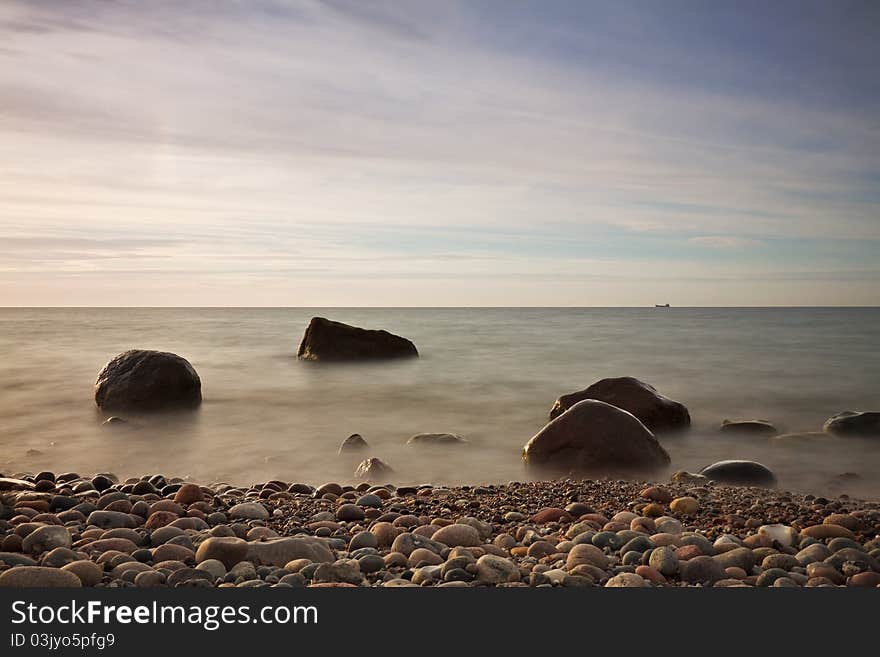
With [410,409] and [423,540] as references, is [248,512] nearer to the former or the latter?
[423,540]

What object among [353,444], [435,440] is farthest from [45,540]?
[435,440]

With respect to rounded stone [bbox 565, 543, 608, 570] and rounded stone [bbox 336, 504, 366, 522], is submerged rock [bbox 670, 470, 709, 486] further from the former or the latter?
rounded stone [bbox 336, 504, 366, 522]

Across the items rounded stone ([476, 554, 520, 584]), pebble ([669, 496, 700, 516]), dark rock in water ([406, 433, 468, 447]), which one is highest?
rounded stone ([476, 554, 520, 584])

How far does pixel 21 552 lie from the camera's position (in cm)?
306

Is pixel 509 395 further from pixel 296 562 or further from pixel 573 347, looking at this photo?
pixel 573 347

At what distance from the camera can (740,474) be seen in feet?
19.2

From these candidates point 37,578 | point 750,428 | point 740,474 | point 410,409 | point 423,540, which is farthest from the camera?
point 410,409

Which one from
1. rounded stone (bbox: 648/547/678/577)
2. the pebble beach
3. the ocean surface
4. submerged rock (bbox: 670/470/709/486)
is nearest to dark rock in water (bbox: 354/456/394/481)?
the ocean surface

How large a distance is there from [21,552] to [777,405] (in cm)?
1032

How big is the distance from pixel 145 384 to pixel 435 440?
4131 mm

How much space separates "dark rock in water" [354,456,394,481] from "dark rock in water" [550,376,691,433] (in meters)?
2.52

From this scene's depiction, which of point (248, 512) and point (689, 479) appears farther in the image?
point (689, 479)

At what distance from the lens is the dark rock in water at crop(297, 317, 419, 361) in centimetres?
1520

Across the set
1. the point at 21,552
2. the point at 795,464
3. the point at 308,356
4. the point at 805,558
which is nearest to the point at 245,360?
the point at 308,356
